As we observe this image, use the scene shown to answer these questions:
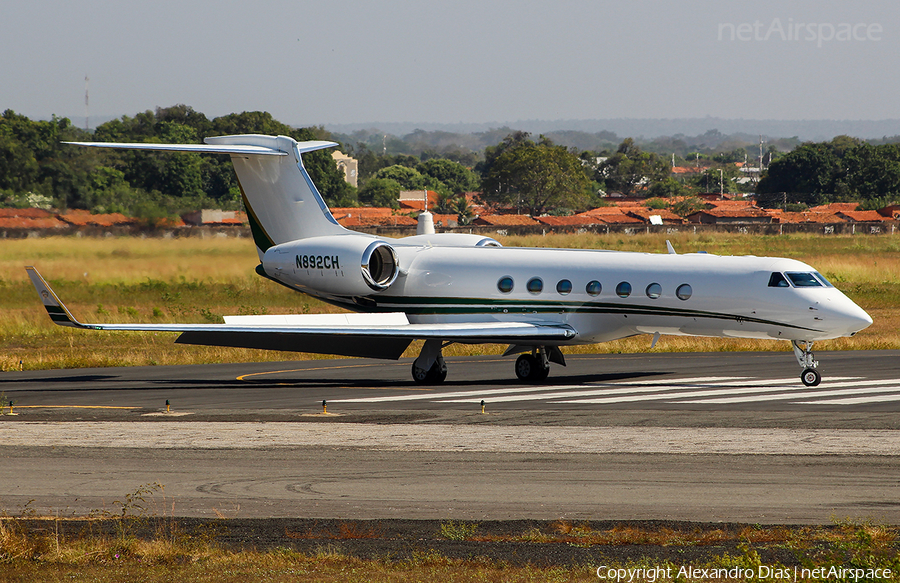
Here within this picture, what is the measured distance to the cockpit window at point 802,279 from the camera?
943 inches

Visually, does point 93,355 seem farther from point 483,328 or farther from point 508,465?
point 508,465

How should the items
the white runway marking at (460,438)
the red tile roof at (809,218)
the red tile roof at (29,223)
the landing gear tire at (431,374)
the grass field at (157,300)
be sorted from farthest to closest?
the red tile roof at (809,218) < the red tile roof at (29,223) < the grass field at (157,300) < the landing gear tire at (431,374) < the white runway marking at (460,438)

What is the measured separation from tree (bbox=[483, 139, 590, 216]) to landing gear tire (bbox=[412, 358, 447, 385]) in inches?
4800

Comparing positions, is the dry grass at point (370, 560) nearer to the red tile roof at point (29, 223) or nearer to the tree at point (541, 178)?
the red tile roof at point (29, 223)

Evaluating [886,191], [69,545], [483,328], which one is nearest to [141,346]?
[483,328]

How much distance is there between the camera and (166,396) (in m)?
24.5

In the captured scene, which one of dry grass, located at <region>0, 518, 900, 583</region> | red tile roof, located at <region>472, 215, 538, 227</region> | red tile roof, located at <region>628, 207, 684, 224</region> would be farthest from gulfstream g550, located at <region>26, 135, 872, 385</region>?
red tile roof, located at <region>628, 207, 684, 224</region>

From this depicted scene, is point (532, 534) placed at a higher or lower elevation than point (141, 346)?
higher

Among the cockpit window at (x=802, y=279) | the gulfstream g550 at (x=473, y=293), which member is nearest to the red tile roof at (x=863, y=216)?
the gulfstream g550 at (x=473, y=293)

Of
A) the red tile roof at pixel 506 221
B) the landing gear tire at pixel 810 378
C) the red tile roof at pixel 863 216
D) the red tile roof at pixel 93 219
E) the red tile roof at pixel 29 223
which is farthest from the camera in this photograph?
the red tile roof at pixel 506 221

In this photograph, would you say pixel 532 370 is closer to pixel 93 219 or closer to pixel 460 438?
pixel 460 438

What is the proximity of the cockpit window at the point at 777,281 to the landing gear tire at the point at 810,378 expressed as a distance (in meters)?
2.08

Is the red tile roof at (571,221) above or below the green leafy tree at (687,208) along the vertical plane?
below

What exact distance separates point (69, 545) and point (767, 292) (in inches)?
687
